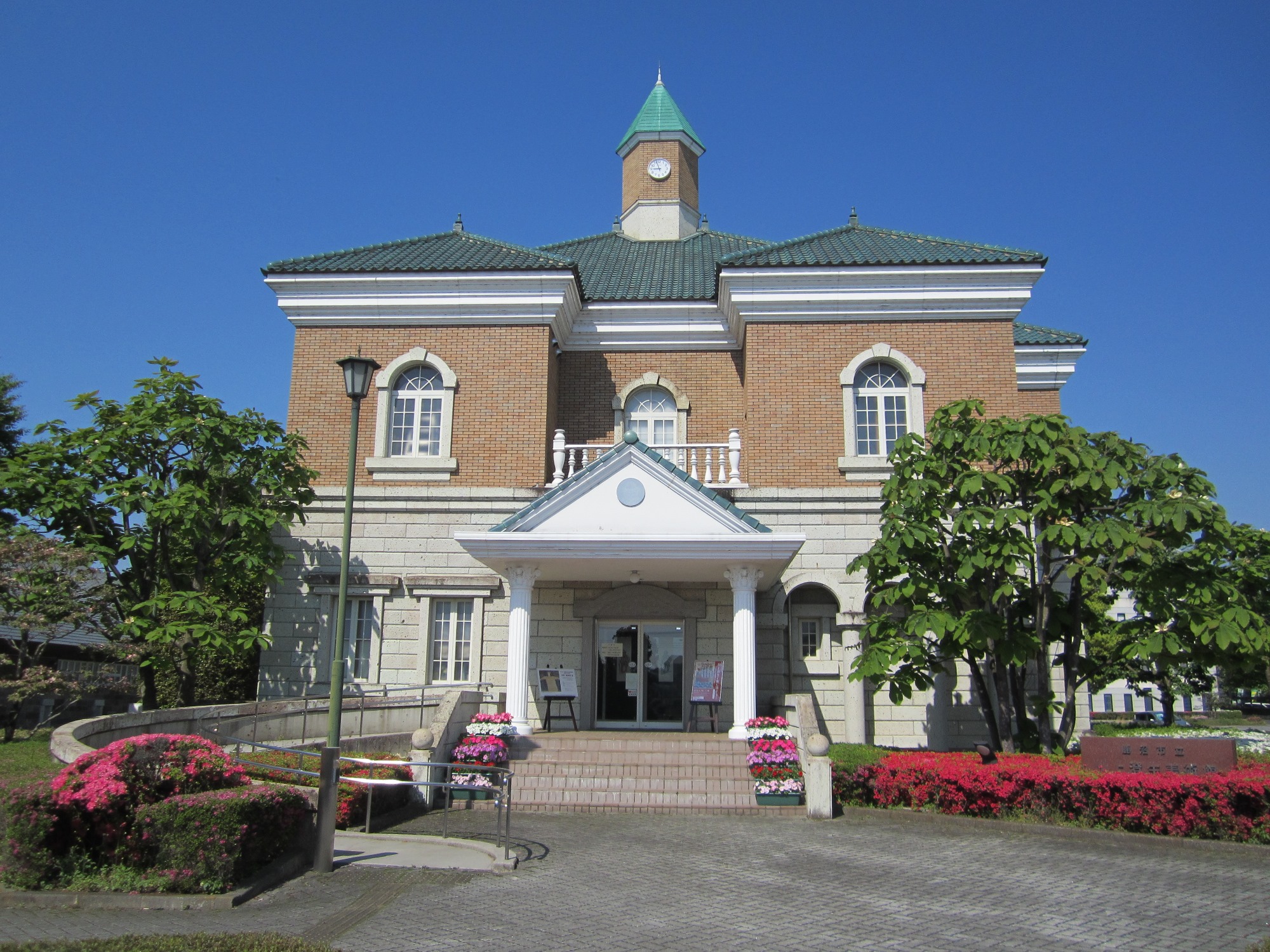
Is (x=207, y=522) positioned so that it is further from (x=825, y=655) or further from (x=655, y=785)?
(x=825, y=655)

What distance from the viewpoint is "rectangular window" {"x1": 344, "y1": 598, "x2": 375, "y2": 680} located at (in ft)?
64.0

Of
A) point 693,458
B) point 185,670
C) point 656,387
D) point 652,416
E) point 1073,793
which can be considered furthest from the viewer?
point 656,387

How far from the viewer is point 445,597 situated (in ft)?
64.2

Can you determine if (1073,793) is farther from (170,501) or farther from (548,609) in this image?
(170,501)

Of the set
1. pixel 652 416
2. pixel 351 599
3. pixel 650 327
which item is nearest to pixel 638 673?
pixel 652 416

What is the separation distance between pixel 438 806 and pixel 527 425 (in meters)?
8.10

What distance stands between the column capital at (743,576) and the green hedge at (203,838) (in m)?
9.20

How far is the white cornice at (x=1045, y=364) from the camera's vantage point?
2348 centimetres

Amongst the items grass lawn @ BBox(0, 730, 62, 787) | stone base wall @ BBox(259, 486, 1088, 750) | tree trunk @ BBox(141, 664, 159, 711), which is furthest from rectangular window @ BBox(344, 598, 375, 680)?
grass lawn @ BBox(0, 730, 62, 787)

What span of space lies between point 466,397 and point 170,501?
610 cm

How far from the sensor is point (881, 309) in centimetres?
2027

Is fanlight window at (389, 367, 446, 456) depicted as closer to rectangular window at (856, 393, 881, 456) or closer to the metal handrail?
the metal handrail

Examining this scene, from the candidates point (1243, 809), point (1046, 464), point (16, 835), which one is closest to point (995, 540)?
point (1046, 464)

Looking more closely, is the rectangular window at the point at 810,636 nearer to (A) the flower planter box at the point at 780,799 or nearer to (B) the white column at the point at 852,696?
(B) the white column at the point at 852,696
